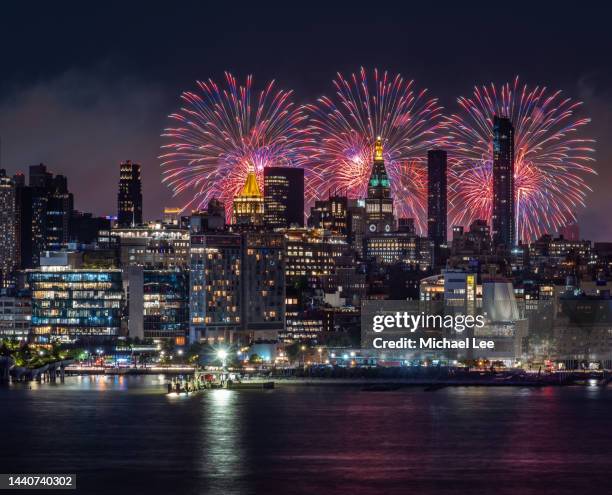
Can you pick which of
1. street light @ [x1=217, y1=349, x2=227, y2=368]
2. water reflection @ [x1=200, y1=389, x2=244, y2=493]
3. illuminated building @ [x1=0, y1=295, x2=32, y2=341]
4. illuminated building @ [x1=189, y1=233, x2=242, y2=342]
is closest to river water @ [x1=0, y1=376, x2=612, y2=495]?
water reflection @ [x1=200, y1=389, x2=244, y2=493]

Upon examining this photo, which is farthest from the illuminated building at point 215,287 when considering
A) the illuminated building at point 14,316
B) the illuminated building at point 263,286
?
the illuminated building at point 14,316

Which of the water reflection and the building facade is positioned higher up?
the building facade

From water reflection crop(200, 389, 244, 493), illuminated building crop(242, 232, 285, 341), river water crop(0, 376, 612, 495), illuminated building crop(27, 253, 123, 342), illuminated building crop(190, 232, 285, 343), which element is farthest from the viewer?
illuminated building crop(27, 253, 123, 342)

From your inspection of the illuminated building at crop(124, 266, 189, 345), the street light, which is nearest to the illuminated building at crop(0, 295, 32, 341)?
the illuminated building at crop(124, 266, 189, 345)

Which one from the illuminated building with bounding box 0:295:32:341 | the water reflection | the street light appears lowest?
the water reflection

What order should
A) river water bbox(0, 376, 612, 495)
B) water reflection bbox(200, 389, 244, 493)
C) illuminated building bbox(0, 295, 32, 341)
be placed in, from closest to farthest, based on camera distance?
river water bbox(0, 376, 612, 495) → water reflection bbox(200, 389, 244, 493) → illuminated building bbox(0, 295, 32, 341)

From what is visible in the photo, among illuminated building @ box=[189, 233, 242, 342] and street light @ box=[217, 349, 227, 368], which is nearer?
street light @ box=[217, 349, 227, 368]

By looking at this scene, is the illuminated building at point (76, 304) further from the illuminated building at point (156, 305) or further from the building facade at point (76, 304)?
the illuminated building at point (156, 305)

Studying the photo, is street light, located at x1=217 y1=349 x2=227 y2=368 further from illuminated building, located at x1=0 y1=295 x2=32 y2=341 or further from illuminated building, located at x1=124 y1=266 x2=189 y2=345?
illuminated building, located at x1=0 y1=295 x2=32 y2=341
